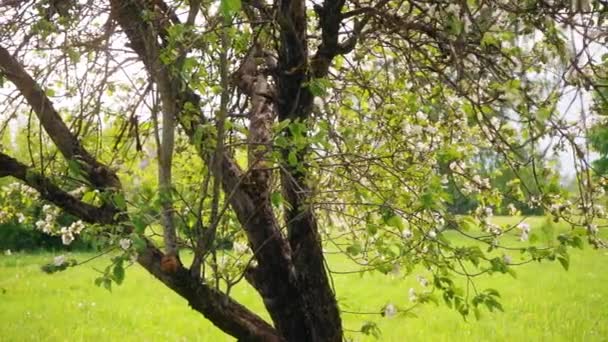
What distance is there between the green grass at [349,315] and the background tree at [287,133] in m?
3.63

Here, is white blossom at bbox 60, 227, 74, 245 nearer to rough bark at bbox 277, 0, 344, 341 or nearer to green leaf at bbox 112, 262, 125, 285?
green leaf at bbox 112, 262, 125, 285

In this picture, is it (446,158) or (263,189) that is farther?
(263,189)

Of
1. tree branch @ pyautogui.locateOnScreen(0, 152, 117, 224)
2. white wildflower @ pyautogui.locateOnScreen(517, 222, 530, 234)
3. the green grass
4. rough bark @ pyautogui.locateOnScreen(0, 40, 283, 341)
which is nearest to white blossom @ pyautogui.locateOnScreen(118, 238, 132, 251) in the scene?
rough bark @ pyautogui.locateOnScreen(0, 40, 283, 341)

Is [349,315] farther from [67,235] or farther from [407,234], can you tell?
[67,235]

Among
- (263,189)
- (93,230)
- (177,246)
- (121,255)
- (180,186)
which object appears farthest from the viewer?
(263,189)

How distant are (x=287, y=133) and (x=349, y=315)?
760 cm

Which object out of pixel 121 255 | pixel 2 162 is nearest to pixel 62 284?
pixel 2 162

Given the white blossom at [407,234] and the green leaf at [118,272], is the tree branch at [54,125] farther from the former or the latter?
the white blossom at [407,234]

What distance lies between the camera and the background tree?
2.52m

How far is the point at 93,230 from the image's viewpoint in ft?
8.13

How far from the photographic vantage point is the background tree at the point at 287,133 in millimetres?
2521

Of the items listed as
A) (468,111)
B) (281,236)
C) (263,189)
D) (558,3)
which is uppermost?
(558,3)

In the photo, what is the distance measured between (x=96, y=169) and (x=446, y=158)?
1.66 m

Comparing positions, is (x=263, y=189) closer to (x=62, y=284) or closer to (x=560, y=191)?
(x=560, y=191)
